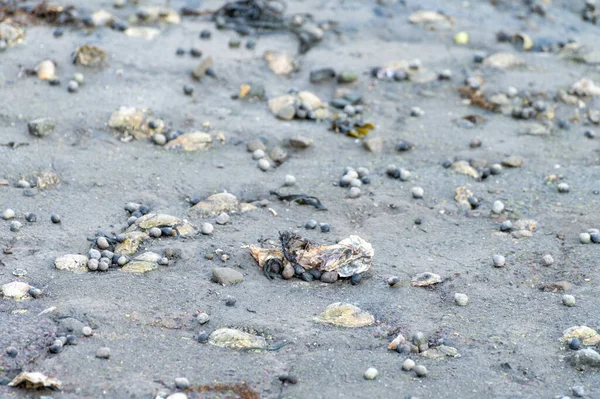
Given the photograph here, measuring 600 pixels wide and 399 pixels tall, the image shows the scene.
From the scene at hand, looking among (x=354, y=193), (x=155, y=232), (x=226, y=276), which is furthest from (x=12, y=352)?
(x=354, y=193)

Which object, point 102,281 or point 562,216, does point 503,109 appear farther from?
Answer: point 102,281

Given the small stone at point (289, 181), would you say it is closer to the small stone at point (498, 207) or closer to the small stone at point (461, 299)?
the small stone at point (498, 207)

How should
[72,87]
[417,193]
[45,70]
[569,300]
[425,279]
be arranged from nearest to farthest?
[569,300], [425,279], [417,193], [72,87], [45,70]

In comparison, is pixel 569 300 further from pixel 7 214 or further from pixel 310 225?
pixel 7 214

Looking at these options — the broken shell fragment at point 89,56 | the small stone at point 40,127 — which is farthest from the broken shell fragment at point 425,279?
the broken shell fragment at point 89,56

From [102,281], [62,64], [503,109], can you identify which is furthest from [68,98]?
[503,109]

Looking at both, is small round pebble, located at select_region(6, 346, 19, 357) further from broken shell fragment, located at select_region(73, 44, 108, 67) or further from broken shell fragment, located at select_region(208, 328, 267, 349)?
broken shell fragment, located at select_region(73, 44, 108, 67)
